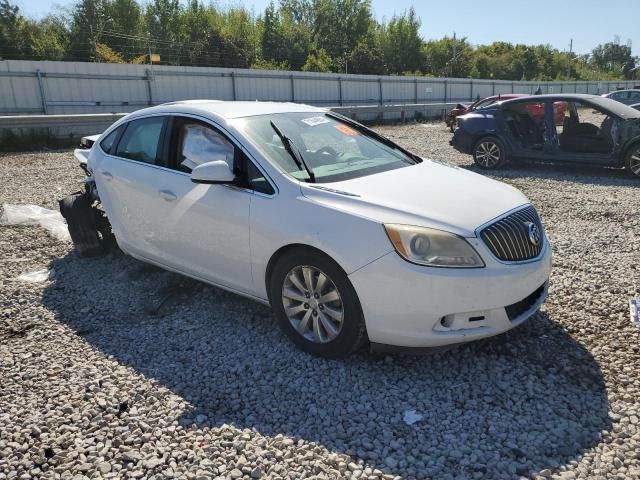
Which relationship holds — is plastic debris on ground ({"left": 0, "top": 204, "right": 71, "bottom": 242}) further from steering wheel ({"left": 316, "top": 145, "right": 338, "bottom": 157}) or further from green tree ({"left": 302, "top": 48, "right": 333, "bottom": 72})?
green tree ({"left": 302, "top": 48, "right": 333, "bottom": 72})

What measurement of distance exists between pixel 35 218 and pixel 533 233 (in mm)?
6231

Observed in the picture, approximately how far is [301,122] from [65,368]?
252 cm

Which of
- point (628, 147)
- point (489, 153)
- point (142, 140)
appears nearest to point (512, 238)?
point (142, 140)

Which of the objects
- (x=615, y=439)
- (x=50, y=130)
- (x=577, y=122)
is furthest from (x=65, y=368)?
(x=50, y=130)

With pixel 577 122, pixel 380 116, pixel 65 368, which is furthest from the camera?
pixel 380 116

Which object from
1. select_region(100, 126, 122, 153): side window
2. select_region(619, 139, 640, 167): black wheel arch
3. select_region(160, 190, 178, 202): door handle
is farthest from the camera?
select_region(619, 139, 640, 167): black wheel arch

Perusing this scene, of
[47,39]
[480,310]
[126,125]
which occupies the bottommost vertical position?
[480,310]

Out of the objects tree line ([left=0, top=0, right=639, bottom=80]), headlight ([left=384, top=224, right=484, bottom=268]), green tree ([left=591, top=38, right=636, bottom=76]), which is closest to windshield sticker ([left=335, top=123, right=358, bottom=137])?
A: headlight ([left=384, top=224, right=484, bottom=268])

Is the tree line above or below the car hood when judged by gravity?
above

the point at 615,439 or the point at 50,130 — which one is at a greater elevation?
the point at 50,130

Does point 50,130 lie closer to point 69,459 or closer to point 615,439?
point 69,459

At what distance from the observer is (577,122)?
9.90 metres

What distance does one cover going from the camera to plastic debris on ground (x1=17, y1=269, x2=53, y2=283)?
16.8ft

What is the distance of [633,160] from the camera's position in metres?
9.57
